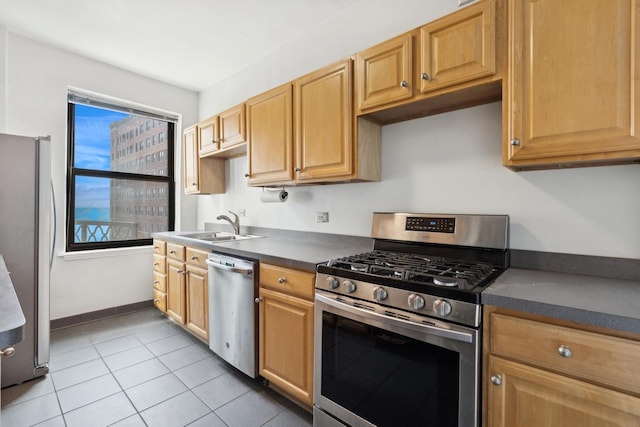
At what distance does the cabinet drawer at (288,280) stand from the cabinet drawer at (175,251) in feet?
3.80

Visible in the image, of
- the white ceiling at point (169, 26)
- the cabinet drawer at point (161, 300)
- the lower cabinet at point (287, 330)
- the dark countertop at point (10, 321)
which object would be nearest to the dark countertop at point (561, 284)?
the lower cabinet at point (287, 330)

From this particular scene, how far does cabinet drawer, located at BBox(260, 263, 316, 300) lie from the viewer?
1.63 meters

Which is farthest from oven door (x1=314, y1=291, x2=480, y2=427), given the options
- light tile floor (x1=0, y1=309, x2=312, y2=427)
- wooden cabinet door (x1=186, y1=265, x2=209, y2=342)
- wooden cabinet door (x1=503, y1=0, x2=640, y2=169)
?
wooden cabinet door (x1=186, y1=265, x2=209, y2=342)

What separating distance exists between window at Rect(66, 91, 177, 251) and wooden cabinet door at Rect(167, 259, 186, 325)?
1009mm

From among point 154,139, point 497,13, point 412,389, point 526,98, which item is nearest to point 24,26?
point 154,139

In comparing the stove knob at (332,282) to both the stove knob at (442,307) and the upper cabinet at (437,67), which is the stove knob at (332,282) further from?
the upper cabinet at (437,67)

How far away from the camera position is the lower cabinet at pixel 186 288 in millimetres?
2408

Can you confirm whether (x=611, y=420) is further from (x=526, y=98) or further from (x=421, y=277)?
(x=526, y=98)

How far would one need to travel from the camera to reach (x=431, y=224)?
5.72ft

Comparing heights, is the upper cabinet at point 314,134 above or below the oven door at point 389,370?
above

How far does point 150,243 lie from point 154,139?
1.27 m

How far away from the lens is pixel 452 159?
1751 millimetres

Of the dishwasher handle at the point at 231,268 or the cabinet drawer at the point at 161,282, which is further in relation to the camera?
the cabinet drawer at the point at 161,282

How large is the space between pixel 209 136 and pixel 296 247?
65.0 inches
